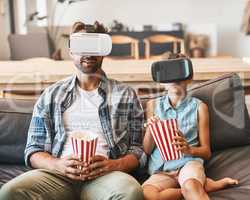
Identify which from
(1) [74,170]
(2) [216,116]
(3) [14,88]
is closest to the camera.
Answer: (1) [74,170]

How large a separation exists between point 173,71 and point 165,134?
25 centimetres

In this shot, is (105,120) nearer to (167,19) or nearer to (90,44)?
(90,44)

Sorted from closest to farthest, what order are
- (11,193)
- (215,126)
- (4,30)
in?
1. (11,193)
2. (215,126)
3. (4,30)

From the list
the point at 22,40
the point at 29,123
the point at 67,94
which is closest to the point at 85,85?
the point at 67,94

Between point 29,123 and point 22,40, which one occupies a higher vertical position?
point 22,40

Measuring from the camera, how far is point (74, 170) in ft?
4.73

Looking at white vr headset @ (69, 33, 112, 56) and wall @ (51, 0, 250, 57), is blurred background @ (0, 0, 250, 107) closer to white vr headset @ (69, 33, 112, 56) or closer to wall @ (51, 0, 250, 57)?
wall @ (51, 0, 250, 57)

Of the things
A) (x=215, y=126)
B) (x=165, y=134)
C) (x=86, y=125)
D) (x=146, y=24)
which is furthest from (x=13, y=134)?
(x=146, y=24)

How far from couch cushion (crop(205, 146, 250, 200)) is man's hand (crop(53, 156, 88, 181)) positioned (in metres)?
0.47

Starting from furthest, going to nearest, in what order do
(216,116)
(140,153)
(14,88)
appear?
(14,88) → (216,116) → (140,153)

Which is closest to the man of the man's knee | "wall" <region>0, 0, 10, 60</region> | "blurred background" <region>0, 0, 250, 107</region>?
the man's knee

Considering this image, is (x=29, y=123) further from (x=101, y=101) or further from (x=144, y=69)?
(x=144, y=69)

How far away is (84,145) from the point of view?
133 cm

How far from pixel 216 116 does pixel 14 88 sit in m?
1.18
